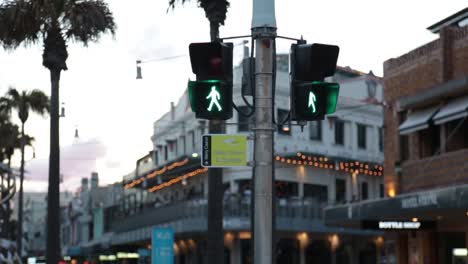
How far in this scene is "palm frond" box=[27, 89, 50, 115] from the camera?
53.1 meters

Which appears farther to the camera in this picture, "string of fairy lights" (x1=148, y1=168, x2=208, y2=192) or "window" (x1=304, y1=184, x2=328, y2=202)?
"string of fairy lights" (x1=148, y1=168, x2=208, y2=192)

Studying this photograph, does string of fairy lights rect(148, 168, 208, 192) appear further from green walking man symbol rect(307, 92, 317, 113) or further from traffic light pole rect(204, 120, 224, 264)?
green walking man symbol rect(307, 92, 317, 113)

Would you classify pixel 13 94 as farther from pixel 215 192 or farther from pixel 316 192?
pixel 215 192

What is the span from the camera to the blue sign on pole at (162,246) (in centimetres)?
2458

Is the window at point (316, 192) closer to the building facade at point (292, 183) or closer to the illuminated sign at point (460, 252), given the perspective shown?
the building facade at point (292, 183)

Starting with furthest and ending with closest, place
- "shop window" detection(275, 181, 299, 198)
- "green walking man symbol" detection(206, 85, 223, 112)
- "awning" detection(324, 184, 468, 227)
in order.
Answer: "shop window" detection(275, 181, 299, 198) → "awning" detection(324, 184, 468, 227) → "green walking man symbol" detection(206, 85, 223, 112)

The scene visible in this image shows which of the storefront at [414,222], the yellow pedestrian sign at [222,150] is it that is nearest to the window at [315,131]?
the storefront at [414,222]

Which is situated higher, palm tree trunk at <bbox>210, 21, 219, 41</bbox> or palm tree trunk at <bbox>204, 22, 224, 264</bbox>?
palm tree trunk at <bbox>210, 21, 219, 41</bbox>

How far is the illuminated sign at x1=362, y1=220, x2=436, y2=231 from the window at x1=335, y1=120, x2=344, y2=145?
26848 millimetres

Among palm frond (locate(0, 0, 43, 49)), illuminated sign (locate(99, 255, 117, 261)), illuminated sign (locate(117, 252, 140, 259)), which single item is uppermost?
palm frond (locate(0, 0, 43, 49))

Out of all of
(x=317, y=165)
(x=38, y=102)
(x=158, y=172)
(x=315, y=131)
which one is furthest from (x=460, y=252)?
(x=158, y=172)

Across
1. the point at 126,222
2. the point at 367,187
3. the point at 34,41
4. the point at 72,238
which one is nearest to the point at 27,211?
the point at 72,238

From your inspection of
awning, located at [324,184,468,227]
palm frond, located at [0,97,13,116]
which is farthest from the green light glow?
palm frond, located at [0,97,13,116]

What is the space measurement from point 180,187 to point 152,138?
687 cm
